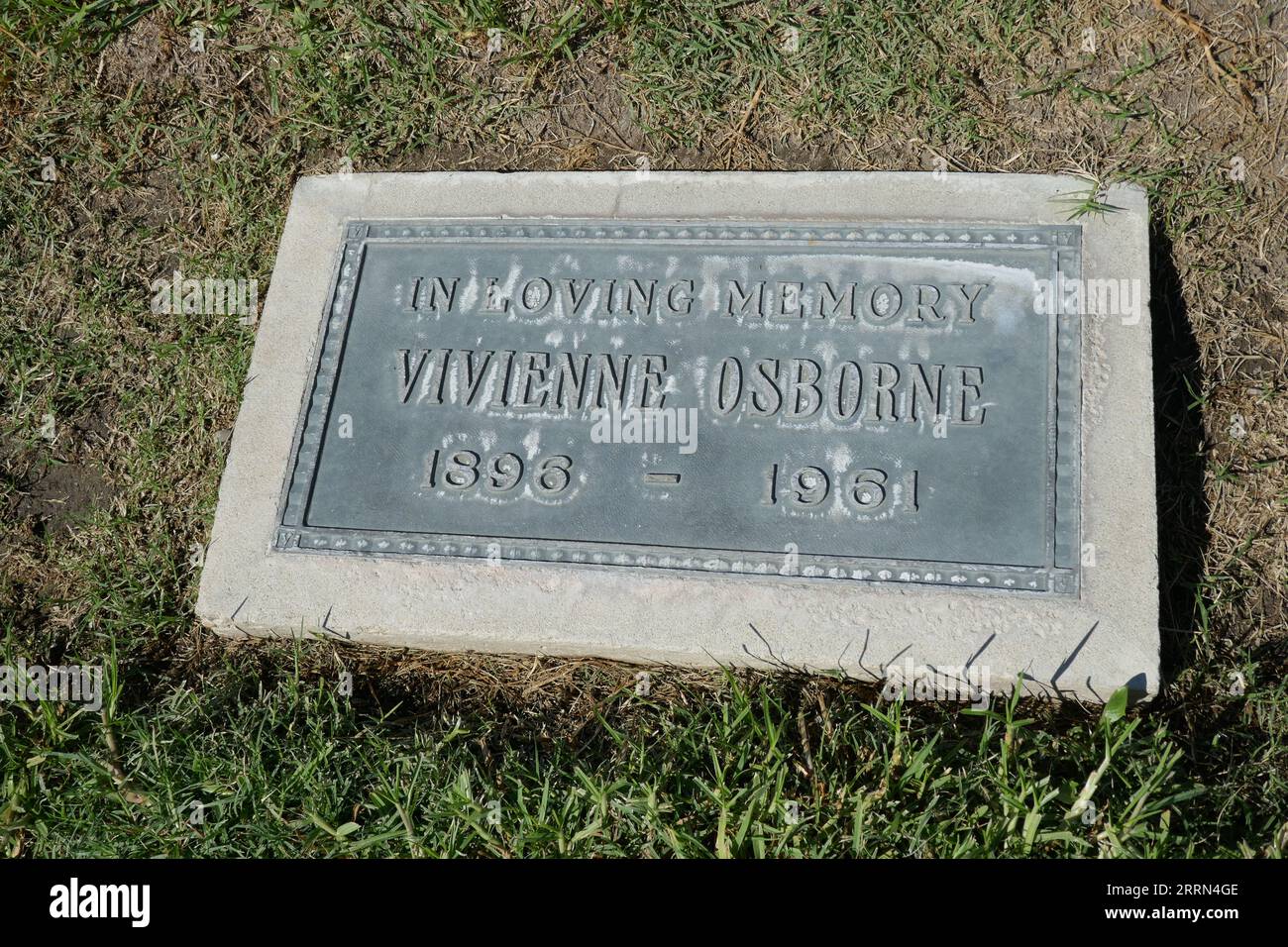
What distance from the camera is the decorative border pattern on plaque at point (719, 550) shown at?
2.45 meters

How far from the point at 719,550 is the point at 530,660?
1.88ft

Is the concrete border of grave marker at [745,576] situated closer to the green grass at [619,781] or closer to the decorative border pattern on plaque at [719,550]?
the decorative border pattern on plaque at [719,550]

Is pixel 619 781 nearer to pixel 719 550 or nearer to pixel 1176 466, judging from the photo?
pixel 719 550

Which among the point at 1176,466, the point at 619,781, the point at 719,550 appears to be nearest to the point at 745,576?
the point at 719,550

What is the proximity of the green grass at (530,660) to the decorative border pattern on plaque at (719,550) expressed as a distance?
0.89 ft

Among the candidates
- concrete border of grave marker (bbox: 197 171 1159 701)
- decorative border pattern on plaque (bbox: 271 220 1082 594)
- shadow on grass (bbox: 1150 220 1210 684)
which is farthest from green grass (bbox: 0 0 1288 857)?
decorative border pattern on plaque (bbox: 271 220 1082 594)

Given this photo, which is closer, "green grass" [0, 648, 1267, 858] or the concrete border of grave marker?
"green grass" [0, 648, 1267, 858]

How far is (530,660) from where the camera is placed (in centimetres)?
271

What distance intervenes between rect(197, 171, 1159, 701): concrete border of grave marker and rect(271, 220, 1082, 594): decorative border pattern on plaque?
0.8 inches

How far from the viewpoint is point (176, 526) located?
3025 mm

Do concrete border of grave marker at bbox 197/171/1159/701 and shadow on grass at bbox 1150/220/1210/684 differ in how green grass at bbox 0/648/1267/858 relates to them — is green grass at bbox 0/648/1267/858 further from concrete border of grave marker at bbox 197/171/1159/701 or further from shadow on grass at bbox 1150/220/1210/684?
shadow on grass at bbox 1150/220/1210/684

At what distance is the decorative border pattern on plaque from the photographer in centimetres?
245

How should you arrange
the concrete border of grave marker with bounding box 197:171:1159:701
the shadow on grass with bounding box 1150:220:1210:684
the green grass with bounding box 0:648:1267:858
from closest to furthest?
the green grass with bounding box 0:648:1267:858
the concrete border of grave marker with bounding box 197:171:1159:701
the shadow on grass with bounding box 1150:220:1210:684

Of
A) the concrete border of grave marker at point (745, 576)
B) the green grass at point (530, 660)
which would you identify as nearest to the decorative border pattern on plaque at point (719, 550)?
the concrete border of grave marker at point (745, 576)
